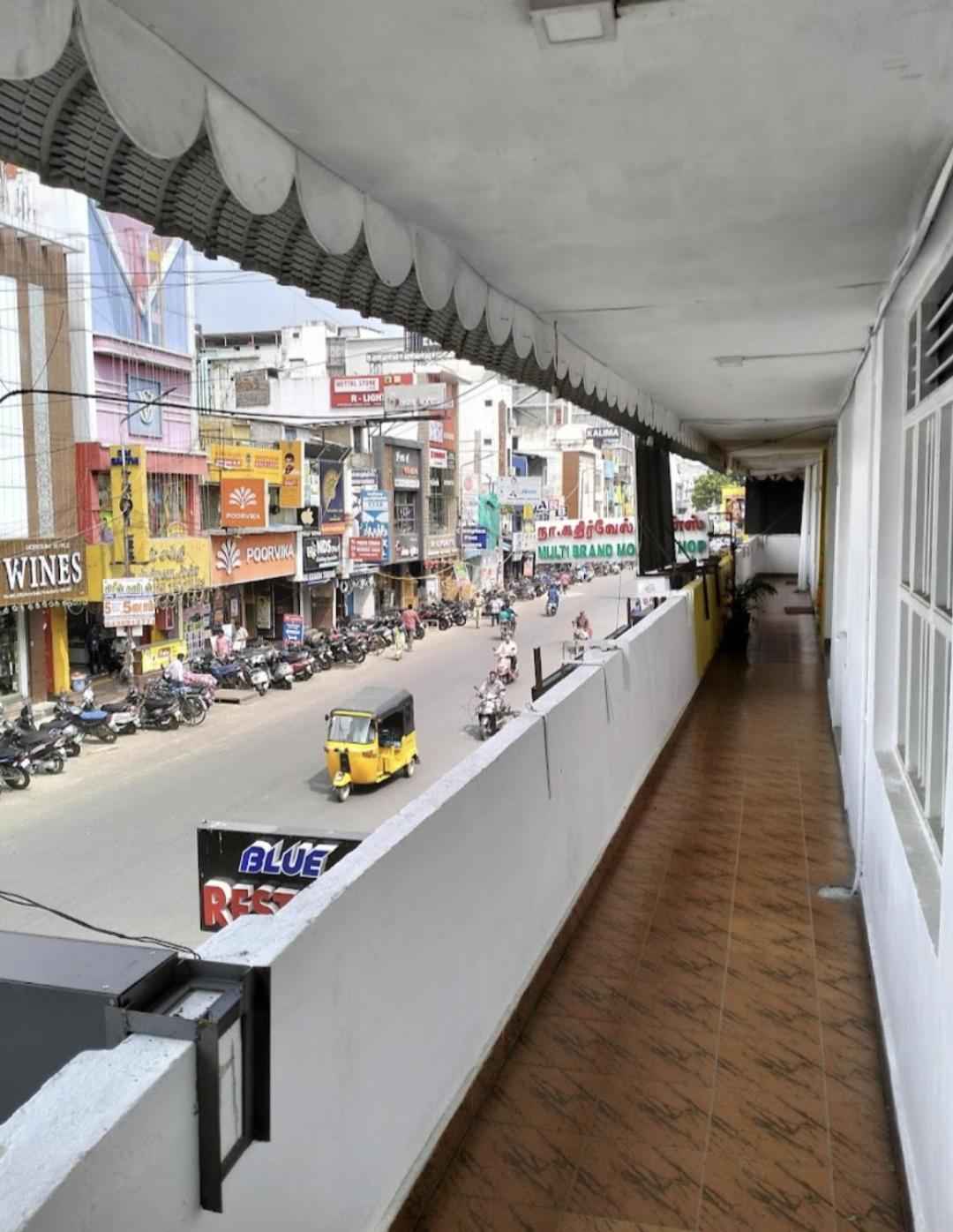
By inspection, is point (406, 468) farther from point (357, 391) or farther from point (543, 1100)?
point (543, 1100)

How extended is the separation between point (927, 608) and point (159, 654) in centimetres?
1512

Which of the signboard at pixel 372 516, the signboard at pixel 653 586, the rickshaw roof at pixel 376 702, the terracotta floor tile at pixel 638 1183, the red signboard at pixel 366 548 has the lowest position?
the rickshaw roof at pixel 376 702

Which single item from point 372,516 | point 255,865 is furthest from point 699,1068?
point 372,516

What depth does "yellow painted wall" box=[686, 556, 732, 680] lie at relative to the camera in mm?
9297

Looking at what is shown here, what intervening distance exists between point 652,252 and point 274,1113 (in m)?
2.74

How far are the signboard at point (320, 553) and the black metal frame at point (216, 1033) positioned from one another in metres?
19.9

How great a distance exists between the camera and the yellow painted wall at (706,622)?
9297mm

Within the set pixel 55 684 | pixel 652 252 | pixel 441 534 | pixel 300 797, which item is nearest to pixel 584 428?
pixel 441 534

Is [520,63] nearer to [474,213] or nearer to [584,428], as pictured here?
[474,213]

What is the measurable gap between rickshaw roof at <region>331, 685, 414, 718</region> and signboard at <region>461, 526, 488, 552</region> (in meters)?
18.6

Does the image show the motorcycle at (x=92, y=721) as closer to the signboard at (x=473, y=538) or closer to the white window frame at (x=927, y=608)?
the white window frame at (x=927, y=608)

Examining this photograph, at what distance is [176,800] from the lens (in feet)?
35.3

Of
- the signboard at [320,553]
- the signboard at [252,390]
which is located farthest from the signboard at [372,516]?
the signboard at [252,390]

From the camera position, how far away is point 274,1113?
1706 millimetres
